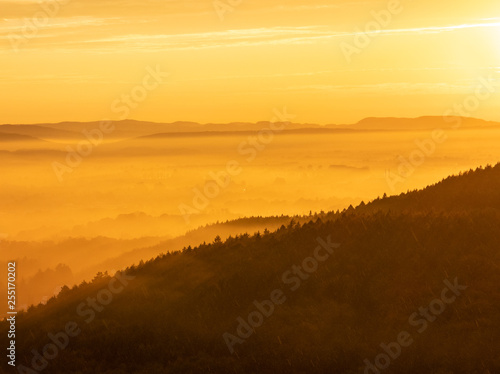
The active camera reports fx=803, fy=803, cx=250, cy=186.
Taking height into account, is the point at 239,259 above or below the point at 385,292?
above

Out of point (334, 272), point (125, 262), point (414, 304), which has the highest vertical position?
point (125, 262)

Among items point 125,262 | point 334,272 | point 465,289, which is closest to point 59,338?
point 334,272

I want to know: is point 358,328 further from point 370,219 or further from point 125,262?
point 125,262

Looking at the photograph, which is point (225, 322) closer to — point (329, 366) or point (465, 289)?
point (329, 366)

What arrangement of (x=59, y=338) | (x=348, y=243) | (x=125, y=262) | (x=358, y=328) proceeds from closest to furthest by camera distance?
(x=358, y=328) → (x=59, y=338) → (x=348, y=243) → (x=125, y=262)

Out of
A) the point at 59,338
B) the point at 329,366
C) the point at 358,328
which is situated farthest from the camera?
the point at 59,338

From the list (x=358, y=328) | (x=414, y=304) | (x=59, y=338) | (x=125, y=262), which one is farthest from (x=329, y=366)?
(x=125, y=262)

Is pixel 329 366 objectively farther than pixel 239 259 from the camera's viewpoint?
No
